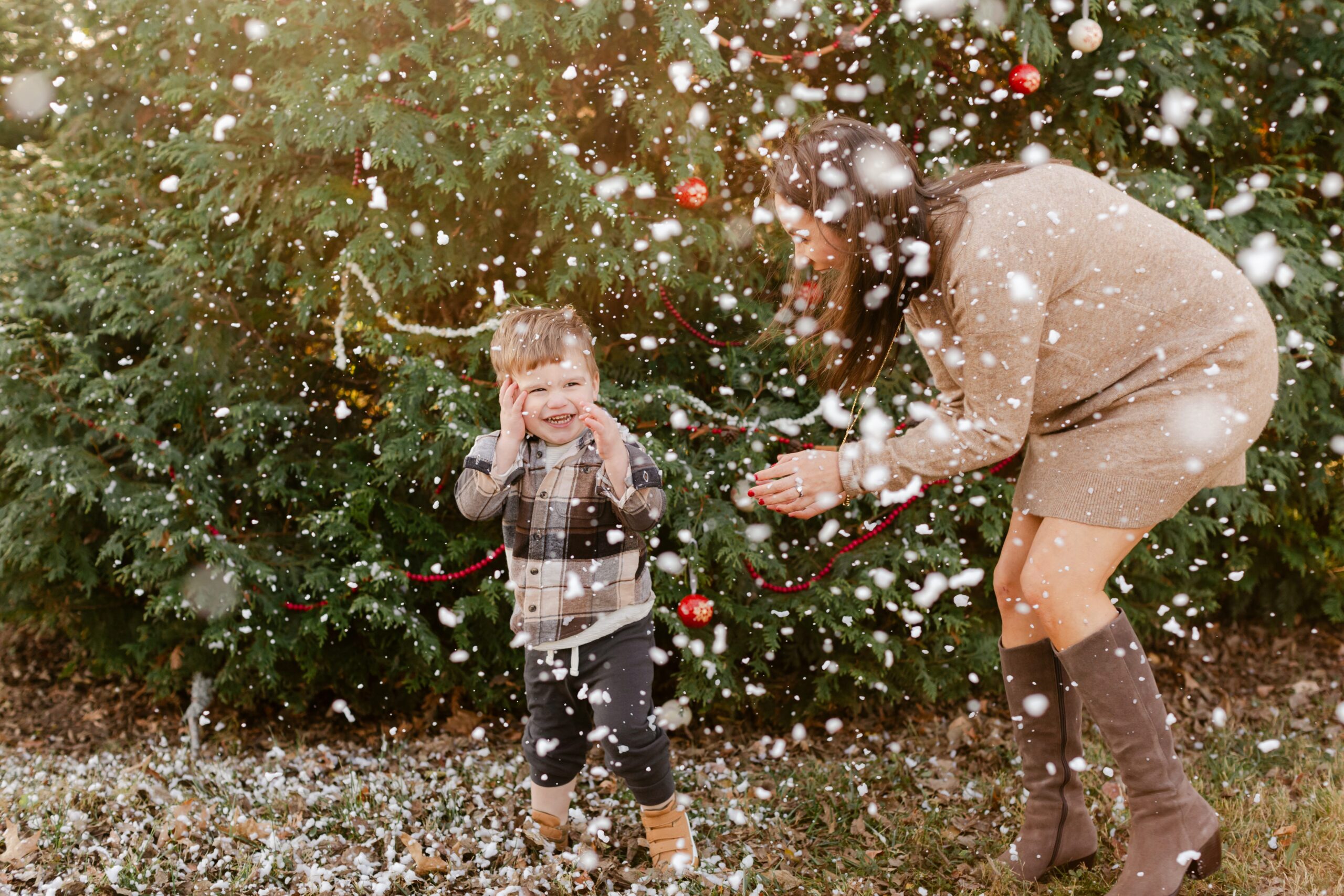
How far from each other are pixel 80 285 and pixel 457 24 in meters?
1.92

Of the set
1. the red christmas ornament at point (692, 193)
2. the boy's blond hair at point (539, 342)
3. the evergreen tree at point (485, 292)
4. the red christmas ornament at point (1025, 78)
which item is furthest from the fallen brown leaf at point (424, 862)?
the red christmas ornament at point (1025, 78)

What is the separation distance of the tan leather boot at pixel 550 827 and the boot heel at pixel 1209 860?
68.1 inches

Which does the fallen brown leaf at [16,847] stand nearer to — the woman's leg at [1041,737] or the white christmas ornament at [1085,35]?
the woman's leg at [1041,737]

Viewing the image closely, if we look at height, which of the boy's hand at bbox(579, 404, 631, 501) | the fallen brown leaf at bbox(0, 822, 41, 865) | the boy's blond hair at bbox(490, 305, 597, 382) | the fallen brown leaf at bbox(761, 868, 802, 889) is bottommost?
the fallen brown leaf at bbox(761, 868, 802, 889)

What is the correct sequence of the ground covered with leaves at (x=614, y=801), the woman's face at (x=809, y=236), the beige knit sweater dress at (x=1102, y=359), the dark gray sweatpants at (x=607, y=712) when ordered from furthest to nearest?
1. the ground covered with leaves at (x=614, y=801)
2. the dark gray sweatpants at (x=607, y=712)
3. the woman's face at (x=809, y=236)
4. the beige knit sweater dress at (x=1102, y=359)

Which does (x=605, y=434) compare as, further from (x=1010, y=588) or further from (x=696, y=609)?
(x=1010, y=588)

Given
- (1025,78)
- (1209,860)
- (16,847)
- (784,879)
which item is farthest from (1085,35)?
(16,847)

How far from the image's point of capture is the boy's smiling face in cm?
262

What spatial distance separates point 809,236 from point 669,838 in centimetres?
173

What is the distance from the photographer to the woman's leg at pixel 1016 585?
248cm

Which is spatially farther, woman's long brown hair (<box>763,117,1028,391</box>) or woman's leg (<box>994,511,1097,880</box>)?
woman's leg (<box>994,511,1097,880</box>)

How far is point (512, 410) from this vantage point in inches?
100

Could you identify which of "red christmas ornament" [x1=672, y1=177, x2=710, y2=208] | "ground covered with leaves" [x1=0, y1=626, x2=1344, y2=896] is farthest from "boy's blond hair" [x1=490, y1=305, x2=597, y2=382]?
"ground covered with leaves" [x1=0, y1=626, x2=1344, y2=896]

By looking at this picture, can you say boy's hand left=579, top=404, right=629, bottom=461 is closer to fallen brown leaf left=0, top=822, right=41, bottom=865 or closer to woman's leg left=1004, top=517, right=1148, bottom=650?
woman's leg left=1004, top=517, right=1148, bottom=650
